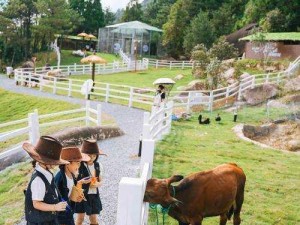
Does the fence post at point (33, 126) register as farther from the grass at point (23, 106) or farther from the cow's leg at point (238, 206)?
the grass at point (23, 106)

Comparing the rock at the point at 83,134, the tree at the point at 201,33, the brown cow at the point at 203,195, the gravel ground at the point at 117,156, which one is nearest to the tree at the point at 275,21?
the tree at the point at 201,33

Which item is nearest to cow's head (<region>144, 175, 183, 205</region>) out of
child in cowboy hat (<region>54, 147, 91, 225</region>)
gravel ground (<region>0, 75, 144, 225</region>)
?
child in cowboy hat (<region>54, 147, 91, 225</region>)

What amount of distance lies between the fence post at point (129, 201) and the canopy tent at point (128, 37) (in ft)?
136

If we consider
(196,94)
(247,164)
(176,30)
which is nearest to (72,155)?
(247,164)

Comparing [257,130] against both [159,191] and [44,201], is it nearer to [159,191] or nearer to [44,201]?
[159,191]

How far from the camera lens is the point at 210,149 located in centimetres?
1155

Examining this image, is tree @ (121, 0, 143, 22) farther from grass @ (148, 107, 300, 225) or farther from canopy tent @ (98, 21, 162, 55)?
grass @ (148, 107, 300, 225)

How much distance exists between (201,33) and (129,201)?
37800 mm

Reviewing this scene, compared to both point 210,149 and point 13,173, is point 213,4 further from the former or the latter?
point 13,173

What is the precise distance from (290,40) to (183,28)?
15.6 metres

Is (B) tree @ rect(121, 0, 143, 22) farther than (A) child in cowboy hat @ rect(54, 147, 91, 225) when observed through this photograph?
Yes

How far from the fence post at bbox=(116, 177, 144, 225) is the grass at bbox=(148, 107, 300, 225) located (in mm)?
3193

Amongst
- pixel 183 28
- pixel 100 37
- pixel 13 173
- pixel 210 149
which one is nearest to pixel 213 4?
pixel 183 28

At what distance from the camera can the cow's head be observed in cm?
459
